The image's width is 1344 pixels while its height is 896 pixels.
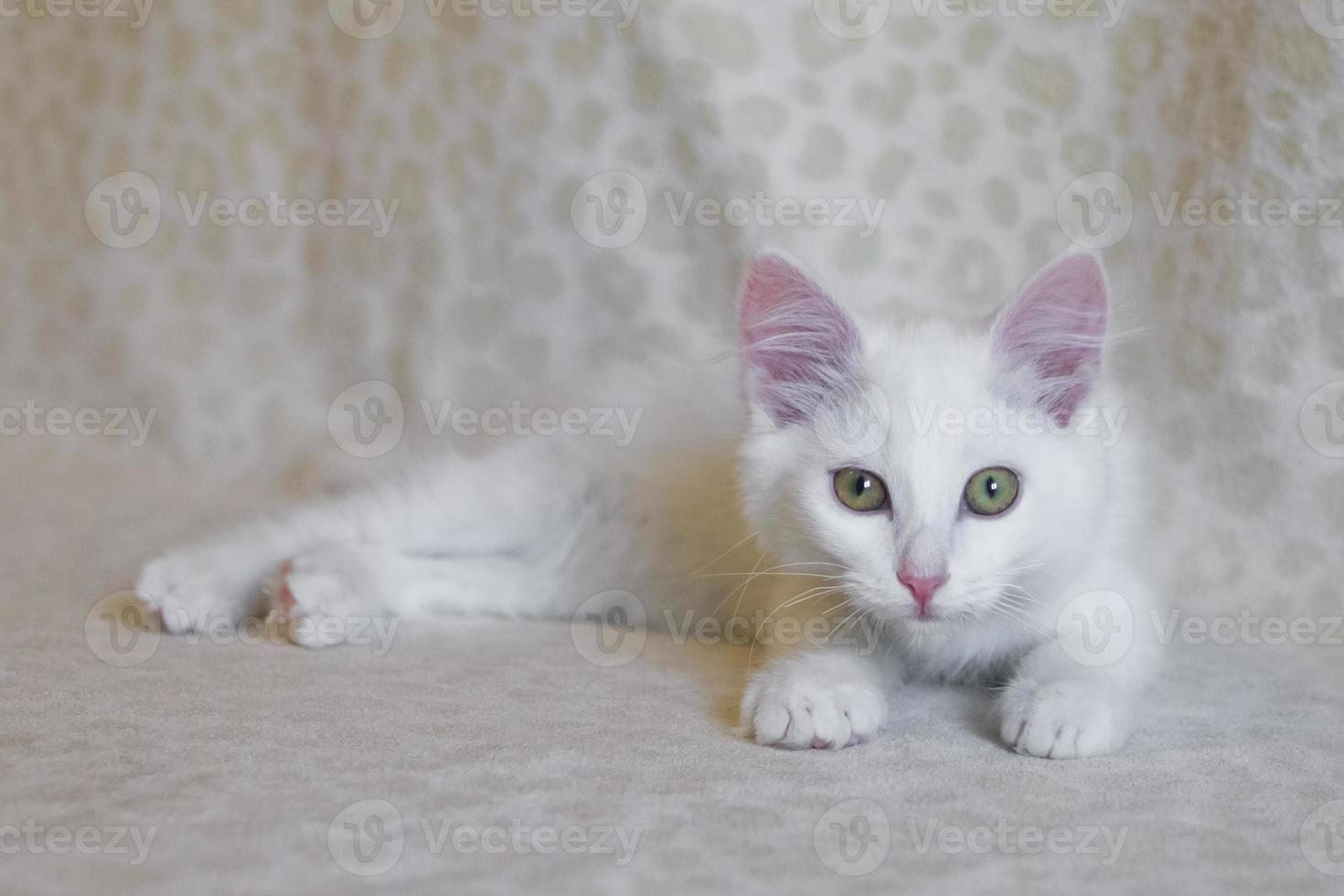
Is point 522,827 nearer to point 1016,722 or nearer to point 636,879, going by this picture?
point 636,879

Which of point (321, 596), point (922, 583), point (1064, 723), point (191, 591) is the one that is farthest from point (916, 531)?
point (191, 591)

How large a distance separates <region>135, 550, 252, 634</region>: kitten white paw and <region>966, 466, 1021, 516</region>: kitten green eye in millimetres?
1324

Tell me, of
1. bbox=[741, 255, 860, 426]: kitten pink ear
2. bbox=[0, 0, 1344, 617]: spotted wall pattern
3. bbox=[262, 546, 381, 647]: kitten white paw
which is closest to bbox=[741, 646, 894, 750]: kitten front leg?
bbox=[741, 255, 860, 426]: kitten pink ear

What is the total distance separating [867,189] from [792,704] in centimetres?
149

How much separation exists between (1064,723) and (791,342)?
0.64 m

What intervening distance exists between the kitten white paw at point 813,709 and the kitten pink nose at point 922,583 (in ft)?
0.60

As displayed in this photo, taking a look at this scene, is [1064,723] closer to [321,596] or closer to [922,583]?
[922,583]

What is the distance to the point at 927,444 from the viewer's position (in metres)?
1.60

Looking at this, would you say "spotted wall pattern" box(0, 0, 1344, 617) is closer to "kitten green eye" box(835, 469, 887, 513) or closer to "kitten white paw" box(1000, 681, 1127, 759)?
"kitten green eye" box(835, 469, 887, 513)

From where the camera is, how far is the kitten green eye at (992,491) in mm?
1608

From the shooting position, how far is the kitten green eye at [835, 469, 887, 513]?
5.36 ft

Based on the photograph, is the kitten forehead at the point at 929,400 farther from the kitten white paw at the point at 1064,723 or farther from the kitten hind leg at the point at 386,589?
the kitten hind leg at the point at 386,589

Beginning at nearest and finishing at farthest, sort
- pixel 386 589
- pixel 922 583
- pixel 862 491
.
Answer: pixel 922 583 → pixel 862 491 → pixel 386 589

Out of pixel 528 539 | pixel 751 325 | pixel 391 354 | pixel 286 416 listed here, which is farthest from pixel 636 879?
pixel 286 416
